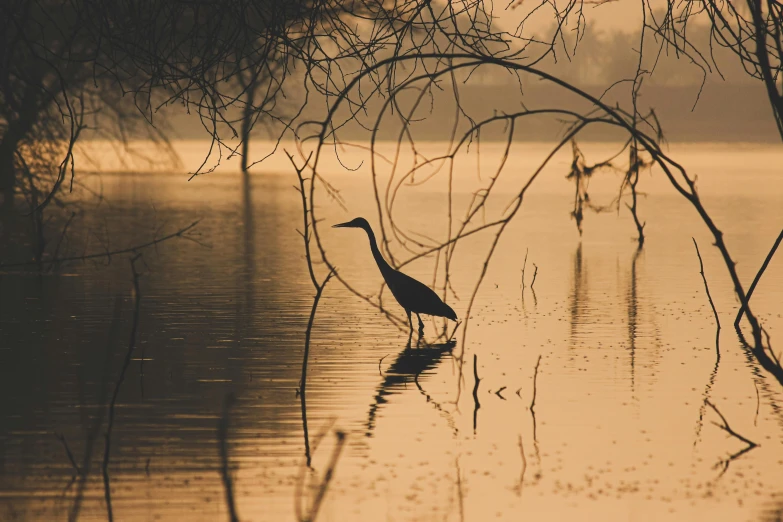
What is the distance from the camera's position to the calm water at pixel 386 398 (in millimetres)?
7621

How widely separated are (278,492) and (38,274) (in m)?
12.9

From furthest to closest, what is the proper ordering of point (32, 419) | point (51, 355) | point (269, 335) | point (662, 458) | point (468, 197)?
point (468, 197) < point (269, 335) < point (51, 355) < point (32, 419) < point (662, 458)

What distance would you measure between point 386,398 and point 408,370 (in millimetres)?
1336

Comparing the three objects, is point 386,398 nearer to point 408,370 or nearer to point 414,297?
point 408,370

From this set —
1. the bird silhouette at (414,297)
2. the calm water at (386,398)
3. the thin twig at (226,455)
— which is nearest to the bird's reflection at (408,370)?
the calm water at (386,398)

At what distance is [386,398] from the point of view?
10445 mm

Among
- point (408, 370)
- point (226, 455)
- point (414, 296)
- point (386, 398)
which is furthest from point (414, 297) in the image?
point (226, 455)

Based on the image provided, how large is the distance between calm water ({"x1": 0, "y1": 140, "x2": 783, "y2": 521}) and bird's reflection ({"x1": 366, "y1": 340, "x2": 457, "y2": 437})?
35 mm

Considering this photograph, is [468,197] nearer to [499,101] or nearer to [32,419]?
[32,419]

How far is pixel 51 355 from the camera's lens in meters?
12.5

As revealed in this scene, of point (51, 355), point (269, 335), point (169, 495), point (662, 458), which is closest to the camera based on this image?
point (169, 495)

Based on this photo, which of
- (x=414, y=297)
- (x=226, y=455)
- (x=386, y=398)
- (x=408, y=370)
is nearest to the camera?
(x=226, y=455)

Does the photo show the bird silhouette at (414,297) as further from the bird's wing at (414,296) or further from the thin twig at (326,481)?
the thin twig at (326,481)

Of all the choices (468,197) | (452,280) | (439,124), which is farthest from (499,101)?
(452,280)
